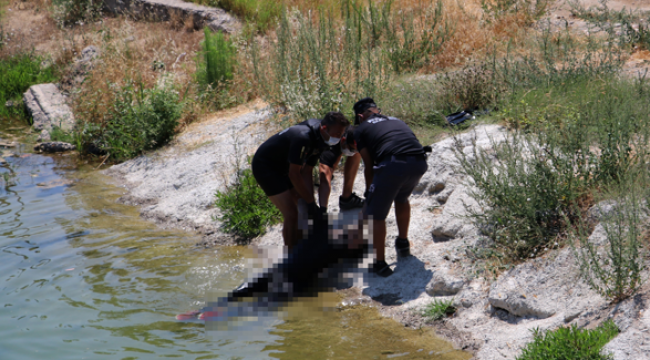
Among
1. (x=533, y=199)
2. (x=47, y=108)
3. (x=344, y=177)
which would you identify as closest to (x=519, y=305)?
(x=533, y=199)

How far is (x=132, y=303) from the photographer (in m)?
5.17

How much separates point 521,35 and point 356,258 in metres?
6.15

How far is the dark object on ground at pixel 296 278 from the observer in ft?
16.1

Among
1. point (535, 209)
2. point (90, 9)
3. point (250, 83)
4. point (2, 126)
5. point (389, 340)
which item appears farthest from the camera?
point (90, 9)

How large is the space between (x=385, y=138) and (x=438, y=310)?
1.66m

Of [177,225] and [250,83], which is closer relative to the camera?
[177,225]

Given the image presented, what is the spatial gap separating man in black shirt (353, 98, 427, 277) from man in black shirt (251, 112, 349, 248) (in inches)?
14.1

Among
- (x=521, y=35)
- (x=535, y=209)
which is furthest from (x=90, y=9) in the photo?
(x=535, y=209)

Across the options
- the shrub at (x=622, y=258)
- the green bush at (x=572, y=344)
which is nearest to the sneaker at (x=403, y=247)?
the shrub at (x=622, y=258)

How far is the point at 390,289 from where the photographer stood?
16.9 ft

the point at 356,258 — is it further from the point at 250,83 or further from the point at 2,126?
the point at 2,126

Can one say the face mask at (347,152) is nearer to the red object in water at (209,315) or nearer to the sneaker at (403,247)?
the sneaker at (403,247)

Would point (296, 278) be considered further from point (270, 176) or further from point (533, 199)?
point (533, 199)

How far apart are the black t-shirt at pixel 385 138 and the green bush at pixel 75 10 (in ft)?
44.8
